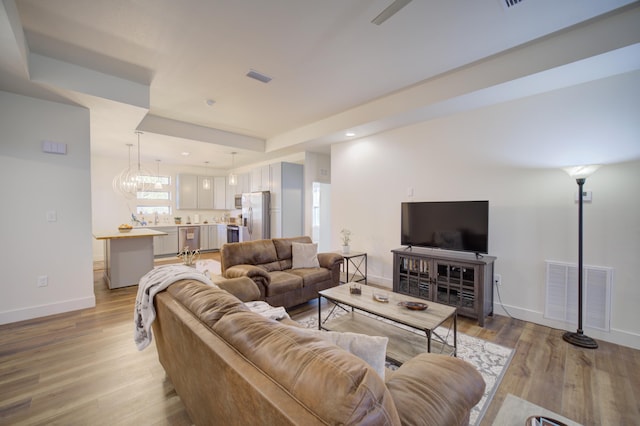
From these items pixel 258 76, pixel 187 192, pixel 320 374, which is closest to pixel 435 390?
pixel 320 374

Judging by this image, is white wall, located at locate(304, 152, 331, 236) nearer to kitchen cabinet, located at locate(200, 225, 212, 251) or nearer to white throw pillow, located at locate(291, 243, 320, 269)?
white throw pillow, located at locate(291, 243, 320, 269)

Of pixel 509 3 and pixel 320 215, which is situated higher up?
pixel 509 3

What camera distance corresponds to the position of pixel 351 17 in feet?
6.88

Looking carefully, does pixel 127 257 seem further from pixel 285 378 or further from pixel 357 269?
pixel 285 378

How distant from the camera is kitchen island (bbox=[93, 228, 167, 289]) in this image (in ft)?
13.9

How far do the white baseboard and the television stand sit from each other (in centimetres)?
426

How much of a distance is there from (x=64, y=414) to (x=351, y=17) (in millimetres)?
3528

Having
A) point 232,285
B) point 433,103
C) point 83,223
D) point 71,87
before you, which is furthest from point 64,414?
point 433,103

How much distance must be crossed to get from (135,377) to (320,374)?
219cm

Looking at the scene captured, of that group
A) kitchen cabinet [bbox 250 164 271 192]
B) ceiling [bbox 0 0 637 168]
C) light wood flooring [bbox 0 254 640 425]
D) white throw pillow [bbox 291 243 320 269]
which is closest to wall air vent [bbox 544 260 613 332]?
light wood flooring [bbox 0 254 640 425]

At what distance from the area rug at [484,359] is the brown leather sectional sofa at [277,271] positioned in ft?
1.64

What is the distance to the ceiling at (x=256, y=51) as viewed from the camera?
2.02 m

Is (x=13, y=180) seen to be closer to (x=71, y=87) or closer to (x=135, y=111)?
(x=71, y=87)

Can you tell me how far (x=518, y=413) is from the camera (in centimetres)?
173
